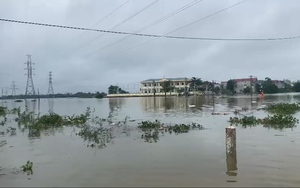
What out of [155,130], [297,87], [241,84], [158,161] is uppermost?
[241,84]

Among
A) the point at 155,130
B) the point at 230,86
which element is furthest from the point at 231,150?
the point at 230,86

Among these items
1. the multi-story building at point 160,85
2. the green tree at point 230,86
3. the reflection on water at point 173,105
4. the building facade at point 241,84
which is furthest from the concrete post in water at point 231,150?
the building facade at point 241,84

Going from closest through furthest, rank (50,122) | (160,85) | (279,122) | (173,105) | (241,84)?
(279,122) < (50,122) < (173,105) < (160,85) < (241,84)

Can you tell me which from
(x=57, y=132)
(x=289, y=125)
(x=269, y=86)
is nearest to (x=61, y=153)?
(x=57, y=132)

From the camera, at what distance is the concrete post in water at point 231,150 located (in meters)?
10.8

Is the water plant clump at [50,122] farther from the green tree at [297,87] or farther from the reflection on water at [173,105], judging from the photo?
the green tree at [297,87]

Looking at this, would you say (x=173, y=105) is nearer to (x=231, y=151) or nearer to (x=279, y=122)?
(x=279, y=122)

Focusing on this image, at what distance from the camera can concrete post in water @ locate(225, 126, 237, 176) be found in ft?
35.3

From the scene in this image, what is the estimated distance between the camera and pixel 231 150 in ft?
36.6

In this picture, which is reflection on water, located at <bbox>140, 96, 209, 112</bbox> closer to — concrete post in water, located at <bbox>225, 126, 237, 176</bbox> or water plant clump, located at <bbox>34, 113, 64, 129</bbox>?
water plant clump, located at <bbox>34, 113, 64, 129</bbox>

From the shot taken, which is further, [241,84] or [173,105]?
[241,84]

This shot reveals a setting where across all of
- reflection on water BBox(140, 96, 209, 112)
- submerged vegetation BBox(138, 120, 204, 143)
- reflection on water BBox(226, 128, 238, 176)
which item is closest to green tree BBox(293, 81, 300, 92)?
reflection on water BBox(140, 96, 209, 112)

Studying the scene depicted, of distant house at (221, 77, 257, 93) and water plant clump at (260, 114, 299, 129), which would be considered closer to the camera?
water plant clump at (260, 114, 299, 129)

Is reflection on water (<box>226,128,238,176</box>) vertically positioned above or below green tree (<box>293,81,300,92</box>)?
below
